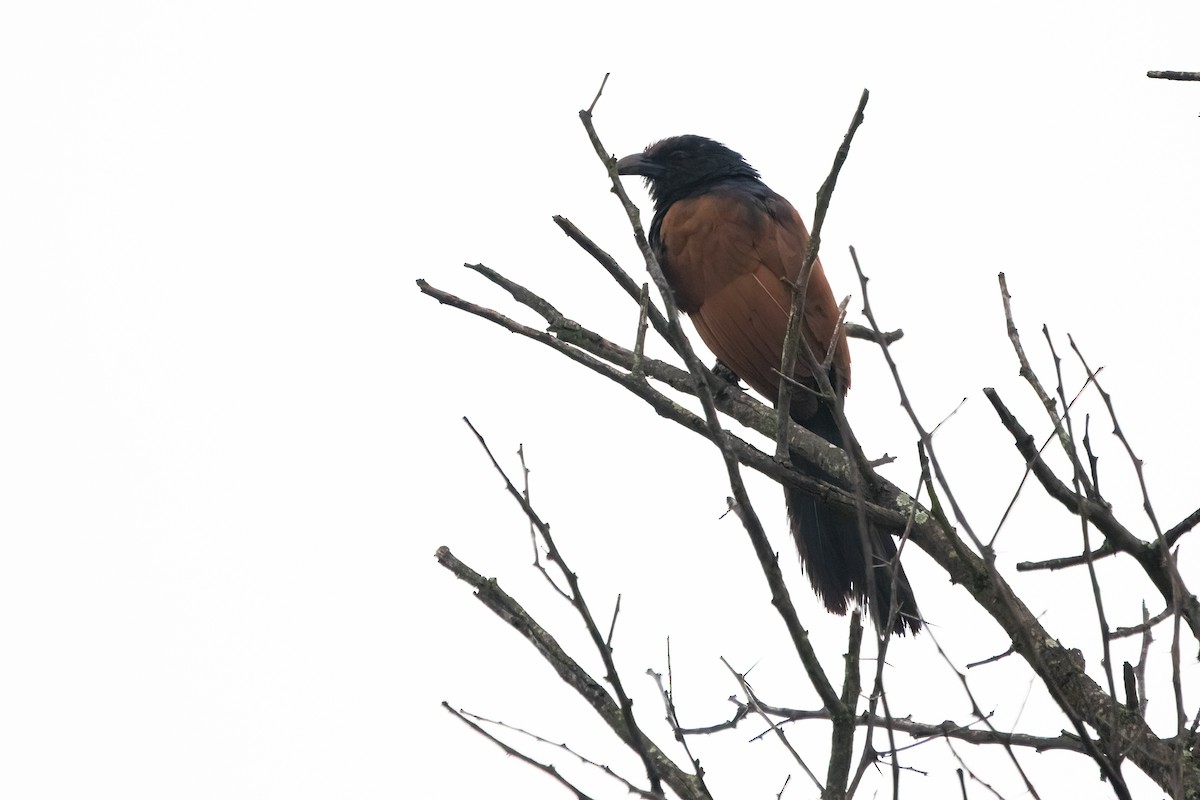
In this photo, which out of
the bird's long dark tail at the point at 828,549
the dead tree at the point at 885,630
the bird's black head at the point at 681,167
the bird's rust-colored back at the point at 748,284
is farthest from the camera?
the bird's black head at the point at 681,167

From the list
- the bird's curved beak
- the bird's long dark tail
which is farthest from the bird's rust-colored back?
the bird's curved beak

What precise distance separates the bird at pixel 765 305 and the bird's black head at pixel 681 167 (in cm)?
25

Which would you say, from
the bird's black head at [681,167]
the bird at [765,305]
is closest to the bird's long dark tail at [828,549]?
the bird at [765,305]

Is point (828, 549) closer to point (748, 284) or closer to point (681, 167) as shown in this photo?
point (748, 284)

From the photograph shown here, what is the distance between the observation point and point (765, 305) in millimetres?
4977

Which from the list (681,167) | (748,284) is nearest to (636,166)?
(681,167)

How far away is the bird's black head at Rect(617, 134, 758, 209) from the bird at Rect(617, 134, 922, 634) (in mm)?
252

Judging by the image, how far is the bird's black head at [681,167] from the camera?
608cm

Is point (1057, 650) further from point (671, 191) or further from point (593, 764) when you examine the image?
point (671, 191)

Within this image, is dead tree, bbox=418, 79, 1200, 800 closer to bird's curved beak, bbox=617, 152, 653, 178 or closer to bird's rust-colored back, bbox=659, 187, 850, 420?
bird's rust-colored back, bbox=659, 187, 850, 420

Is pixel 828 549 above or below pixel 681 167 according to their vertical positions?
below

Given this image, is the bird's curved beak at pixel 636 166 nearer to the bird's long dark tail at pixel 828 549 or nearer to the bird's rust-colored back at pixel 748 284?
the bird's rust-colored back at pixel 748 284

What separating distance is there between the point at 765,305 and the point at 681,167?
145cm

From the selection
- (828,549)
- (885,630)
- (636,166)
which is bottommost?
(885,630)
